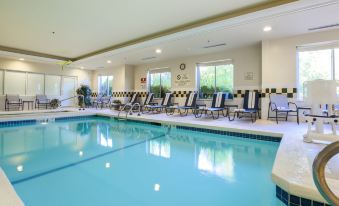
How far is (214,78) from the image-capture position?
715 cm

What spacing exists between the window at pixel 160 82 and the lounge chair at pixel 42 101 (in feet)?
16.7

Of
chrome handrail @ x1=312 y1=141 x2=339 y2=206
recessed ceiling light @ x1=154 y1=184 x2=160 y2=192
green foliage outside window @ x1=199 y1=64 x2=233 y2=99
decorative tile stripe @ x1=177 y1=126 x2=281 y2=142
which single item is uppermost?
green foliage outside window @ x1=199 y1=64 x2=233 y2=99

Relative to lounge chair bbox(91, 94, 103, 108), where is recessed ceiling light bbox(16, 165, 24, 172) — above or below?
below

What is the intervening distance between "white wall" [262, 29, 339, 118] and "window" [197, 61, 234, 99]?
53.4 inches

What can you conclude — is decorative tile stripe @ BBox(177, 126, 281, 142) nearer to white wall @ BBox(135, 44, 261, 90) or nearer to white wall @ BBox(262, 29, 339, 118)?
white wall @ BBox(262, 29, 339, 118)

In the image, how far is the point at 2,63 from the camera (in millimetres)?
8516

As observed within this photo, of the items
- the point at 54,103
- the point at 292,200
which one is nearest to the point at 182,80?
the point at 54,103

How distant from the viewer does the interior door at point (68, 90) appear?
10.6 m

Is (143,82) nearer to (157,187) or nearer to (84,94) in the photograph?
(84,94)

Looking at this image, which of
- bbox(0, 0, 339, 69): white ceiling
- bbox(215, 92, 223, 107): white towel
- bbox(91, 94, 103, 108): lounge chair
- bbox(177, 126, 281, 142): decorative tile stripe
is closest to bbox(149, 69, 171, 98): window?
bbox(0, 0, 339, 69): white ceiling

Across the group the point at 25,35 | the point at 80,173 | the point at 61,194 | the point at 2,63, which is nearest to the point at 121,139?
the point at 80,173

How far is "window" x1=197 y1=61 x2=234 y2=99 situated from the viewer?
6797mm

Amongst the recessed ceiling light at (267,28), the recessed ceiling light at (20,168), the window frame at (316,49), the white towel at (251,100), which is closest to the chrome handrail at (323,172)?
the recessed ceiling light at (20,168)

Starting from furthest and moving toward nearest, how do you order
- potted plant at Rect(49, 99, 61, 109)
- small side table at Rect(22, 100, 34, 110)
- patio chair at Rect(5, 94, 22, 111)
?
potted plant at Rect(49, 99, 61, 109)
small side table at Rect(22, 100, 34, 110)
patio chair at Rect(5, 94, 22, 111)
